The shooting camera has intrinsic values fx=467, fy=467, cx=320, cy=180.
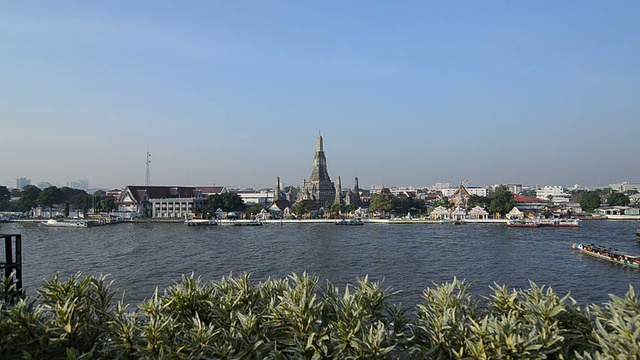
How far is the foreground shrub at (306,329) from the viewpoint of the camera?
5594 millimetres

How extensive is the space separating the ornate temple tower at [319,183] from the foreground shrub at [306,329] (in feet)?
311

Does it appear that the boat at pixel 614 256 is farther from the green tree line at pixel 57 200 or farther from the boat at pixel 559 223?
the green tree line at pixel 57 200

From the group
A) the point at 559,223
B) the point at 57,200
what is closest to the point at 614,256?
the point at 559,223

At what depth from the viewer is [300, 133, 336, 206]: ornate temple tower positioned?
340 feet

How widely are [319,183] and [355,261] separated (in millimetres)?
76290

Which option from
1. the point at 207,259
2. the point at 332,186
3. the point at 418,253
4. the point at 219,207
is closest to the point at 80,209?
the point at 219,207

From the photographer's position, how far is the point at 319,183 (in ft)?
343

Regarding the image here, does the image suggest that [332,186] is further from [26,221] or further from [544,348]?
[544,348]

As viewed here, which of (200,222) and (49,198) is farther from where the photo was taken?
(49,198)

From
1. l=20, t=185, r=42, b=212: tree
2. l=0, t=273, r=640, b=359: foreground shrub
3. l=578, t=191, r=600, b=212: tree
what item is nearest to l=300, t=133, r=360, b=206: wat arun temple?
l=578, t=191, r=600, b=212: tree

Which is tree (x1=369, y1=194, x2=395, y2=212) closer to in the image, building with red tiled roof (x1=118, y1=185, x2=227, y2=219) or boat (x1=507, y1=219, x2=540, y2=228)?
boat (x1=507, y1=219, x2=540, y2=228)

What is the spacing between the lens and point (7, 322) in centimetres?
586

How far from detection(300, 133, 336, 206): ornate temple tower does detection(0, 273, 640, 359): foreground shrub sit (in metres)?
94.9

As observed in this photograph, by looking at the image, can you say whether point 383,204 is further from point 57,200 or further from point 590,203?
point 57,200
